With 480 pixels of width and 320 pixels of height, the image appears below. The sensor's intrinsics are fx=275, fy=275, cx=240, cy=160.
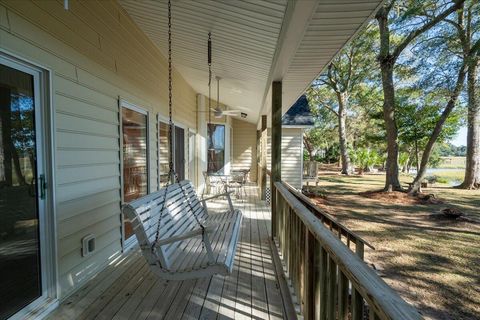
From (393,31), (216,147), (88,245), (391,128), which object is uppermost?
(393,31)

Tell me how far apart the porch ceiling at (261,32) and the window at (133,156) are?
1255mm

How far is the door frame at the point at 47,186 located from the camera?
2.15 meters

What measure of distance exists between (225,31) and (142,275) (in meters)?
2.83

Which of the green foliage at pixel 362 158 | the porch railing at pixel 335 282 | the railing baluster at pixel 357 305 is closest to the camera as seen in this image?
the porch railing at pixel 335 282

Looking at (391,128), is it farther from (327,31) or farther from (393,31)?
(327,31)

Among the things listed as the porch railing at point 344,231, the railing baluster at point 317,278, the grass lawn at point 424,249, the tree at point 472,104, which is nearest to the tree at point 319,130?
the tree at point 472,104

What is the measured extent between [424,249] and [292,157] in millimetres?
5759

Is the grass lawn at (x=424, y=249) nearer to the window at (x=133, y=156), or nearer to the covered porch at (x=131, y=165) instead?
the covered porch at (x=131, y=165)

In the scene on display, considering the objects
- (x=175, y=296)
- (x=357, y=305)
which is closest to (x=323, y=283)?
(x=357, y=305)

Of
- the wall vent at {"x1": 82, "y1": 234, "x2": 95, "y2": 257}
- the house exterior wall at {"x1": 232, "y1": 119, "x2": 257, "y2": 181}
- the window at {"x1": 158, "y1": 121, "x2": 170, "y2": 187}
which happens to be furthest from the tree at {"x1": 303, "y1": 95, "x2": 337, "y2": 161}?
the wall vent at {"x1": 82, "y1": 234, "x2": 95, "y2": 257}

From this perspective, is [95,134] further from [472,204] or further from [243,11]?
[472,204]

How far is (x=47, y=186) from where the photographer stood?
223 cm

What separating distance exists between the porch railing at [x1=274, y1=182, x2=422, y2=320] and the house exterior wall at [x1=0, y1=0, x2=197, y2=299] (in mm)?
2015

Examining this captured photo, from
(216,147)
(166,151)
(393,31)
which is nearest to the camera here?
(166,151)
